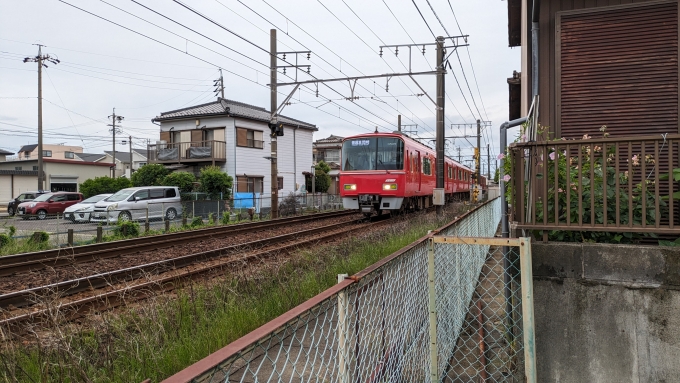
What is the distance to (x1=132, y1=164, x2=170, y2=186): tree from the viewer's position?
2686cm

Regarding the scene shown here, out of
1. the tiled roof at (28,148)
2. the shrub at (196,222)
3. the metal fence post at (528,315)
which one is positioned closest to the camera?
the metal fence post at (528,315)

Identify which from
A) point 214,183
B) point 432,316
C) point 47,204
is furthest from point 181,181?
point 432,316

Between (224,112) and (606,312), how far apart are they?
85.5 ft

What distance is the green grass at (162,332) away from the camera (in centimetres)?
303

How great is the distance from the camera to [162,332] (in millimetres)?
3781

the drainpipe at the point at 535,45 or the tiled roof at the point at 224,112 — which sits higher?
the tiled roof at the point at 224,112

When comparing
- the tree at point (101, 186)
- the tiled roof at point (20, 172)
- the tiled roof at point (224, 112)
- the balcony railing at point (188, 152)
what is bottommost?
the tree at point (101, 186)

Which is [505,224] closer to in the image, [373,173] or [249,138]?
[373,173]

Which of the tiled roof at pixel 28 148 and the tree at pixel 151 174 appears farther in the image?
the tiled roof at pixel 28 148

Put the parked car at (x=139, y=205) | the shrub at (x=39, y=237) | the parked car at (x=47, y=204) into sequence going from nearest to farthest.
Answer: the shrub at (x=39, y=237)
the parked car at (x=139, y=205)
the parked car at (x=47, y=204)

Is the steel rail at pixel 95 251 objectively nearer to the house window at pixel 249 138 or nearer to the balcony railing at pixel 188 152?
the balcony railing at pixel 188 152

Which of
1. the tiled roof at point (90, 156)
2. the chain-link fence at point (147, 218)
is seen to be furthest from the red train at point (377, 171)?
the tiled roof at point (90, 156)

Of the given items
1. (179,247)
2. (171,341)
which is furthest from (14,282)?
(171,341)

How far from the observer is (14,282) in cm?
Answer: 709
